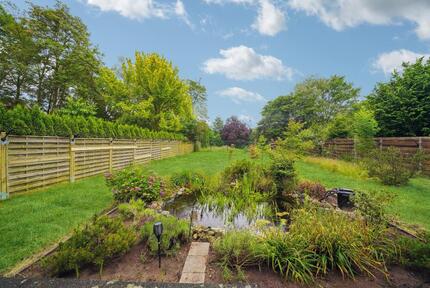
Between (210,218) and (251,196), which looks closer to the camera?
(210,218)

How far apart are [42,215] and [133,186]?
4.75 feet

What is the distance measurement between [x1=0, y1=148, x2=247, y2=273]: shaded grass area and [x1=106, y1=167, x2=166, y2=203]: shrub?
1.20 ft

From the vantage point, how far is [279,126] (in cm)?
2728

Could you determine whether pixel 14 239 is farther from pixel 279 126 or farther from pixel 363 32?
pixel 279 126

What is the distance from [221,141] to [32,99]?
26652mm

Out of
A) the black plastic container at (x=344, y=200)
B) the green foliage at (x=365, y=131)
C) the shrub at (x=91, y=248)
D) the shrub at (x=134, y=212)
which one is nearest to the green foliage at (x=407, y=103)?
the green foliage at (x=365, y=131)

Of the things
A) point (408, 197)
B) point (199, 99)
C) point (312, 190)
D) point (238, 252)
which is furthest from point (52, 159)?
point (199, 99)

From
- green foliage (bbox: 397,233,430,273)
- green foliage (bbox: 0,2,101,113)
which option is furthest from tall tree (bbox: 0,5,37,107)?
green foliage (bbox: 397,233,430,273)

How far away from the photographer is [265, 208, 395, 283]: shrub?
200 cm

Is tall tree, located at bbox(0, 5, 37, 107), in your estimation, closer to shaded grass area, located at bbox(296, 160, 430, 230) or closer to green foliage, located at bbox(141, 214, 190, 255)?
green foliage, located at bbox(141, 214, 190, 255)

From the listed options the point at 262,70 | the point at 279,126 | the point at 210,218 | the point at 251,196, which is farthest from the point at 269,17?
the point at 279,126

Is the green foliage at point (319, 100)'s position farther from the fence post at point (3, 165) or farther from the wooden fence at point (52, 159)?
the fence post at point (3, 165)

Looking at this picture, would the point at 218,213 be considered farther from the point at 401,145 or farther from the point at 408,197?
the point at 401,145

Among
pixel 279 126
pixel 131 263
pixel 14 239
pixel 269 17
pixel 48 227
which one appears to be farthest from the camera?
pixel 279 126
